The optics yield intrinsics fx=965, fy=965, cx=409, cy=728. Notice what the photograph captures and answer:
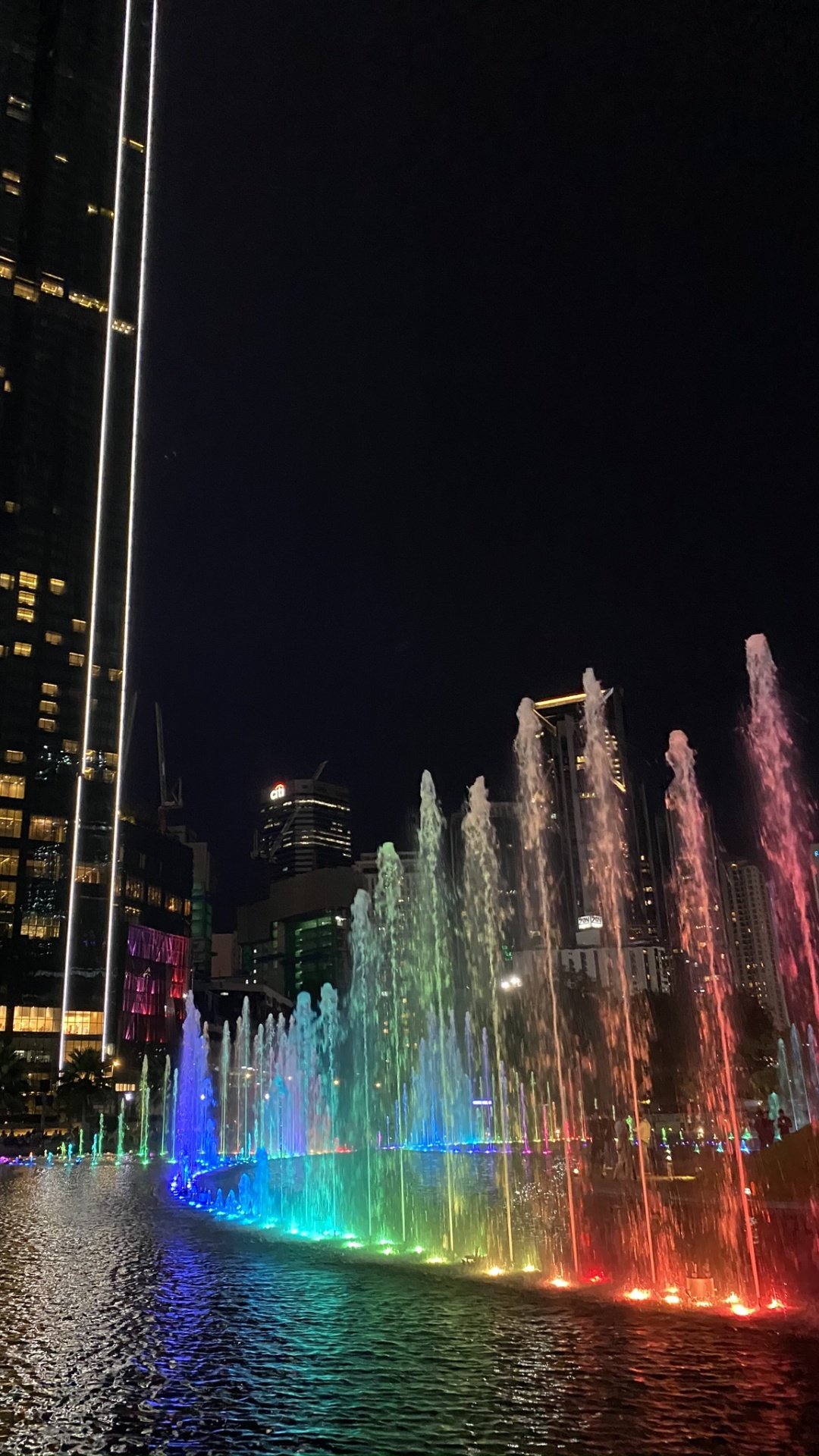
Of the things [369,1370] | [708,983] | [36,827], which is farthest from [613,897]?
[36,827]

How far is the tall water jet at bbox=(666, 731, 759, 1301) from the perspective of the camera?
2020cm

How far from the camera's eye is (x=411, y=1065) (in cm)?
8738

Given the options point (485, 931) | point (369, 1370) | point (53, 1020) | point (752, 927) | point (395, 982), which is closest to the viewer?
point (369, 1370)

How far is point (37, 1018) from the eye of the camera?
8575cm

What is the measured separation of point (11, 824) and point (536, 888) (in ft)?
297

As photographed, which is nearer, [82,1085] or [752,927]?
[82,1085]

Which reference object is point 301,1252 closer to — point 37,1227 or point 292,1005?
point 37,1227

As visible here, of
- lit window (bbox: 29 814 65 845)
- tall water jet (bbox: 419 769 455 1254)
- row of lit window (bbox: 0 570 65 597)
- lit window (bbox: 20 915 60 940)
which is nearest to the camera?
tall water jet (bbox: 419 769 455 1254)

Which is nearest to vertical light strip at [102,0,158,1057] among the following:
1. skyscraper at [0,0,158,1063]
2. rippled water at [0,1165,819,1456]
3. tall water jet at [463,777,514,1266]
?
skyscraper at [0,0,158,1063]

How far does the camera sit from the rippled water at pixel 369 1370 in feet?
22.6

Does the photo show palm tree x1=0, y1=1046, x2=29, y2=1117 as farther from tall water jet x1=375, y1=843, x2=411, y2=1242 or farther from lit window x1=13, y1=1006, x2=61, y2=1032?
tall water jet x1=375, y1=843, x2=411, y2=1242

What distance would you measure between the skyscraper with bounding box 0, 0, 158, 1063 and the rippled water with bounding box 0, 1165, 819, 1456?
266 feet

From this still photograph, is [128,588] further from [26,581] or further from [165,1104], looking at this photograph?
[165,1104]

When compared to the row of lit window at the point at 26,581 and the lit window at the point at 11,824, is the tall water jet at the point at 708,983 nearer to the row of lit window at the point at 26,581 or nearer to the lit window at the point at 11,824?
the lit window at the point at 11,824
